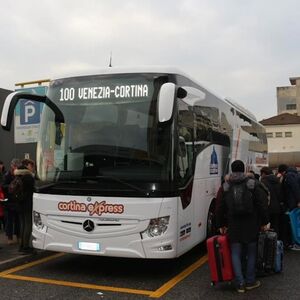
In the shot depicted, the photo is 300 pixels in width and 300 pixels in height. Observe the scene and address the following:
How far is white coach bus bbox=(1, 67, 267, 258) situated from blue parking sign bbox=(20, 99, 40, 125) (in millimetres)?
2992

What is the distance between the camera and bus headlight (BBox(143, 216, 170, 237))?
734 centimetres

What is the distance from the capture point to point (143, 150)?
7523mm

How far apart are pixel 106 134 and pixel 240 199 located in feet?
7.40

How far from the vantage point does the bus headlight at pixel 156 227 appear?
7.34 metres

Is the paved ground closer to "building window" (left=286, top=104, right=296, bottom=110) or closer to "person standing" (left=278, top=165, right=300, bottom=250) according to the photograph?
"person standing" (left=278, top=165, right=300, bottom=250)

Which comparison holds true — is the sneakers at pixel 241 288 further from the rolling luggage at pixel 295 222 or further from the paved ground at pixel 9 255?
the paved ground at pixel 9 255

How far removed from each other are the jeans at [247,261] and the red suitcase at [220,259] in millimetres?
97

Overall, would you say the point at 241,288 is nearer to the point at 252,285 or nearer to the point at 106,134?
the point at 252,285

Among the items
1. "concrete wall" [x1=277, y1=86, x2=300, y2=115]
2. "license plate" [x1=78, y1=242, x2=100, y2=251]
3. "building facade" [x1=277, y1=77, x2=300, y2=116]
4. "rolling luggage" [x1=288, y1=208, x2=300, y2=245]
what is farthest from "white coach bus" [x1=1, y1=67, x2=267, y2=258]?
"concrete wall" [x1=277, y1=86, x2=300, y2=115]

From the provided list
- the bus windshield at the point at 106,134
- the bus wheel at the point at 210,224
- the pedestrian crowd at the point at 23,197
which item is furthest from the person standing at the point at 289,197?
the pedestrian crowd at the point at 23,197

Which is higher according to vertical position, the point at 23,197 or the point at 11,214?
the point at 23,197

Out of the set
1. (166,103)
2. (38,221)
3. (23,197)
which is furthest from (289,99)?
(166,103)

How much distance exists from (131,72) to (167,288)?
3264mm

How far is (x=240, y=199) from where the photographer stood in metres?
6.80
